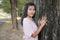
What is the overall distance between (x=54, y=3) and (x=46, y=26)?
0.29 metres

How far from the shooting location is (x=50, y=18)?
6.86ft

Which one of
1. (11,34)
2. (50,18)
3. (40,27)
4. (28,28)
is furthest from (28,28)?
(11,34)

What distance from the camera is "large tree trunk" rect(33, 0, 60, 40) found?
1.99 meters

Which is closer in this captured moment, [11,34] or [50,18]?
[50,18]

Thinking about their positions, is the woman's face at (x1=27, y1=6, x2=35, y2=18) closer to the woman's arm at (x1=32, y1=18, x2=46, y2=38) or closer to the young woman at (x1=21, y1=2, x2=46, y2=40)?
the young woman at (x1=21, y1=2, x2=46, y2=40)

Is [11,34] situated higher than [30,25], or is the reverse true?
[30,25]

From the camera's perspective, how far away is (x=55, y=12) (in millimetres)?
2006

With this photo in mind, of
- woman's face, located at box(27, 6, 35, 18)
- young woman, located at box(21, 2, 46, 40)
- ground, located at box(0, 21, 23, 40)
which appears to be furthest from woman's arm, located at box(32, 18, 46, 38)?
ground, located at box(0, 21, 23, 40)

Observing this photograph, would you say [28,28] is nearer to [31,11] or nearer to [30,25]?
[30,25]

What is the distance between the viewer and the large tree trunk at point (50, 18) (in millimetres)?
1991

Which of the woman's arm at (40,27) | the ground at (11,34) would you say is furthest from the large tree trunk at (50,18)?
the ground at (11,34)

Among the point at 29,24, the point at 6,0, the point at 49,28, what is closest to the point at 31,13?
the point at 29,24

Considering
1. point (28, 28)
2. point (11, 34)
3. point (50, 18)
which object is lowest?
point (11, 34)

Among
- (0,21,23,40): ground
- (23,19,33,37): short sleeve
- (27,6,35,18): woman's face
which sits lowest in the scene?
(0,21,23,40): ground
